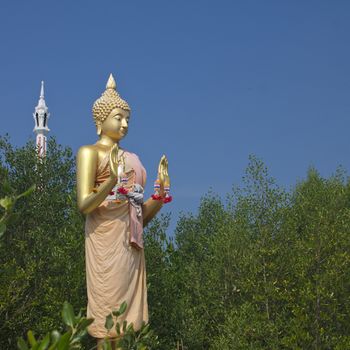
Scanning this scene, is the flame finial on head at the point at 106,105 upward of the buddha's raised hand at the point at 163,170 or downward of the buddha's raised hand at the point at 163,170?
upward

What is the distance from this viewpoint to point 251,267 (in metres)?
13.3

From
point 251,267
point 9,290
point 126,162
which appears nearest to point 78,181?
point 126,162

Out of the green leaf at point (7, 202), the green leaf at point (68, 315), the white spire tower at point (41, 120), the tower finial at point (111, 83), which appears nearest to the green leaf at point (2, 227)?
the green leaf at point (7, 202)

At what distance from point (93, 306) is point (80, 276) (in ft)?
20.3

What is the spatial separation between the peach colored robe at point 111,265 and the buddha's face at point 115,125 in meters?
0.38

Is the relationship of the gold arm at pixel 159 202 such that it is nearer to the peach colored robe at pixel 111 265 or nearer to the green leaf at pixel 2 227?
the peach colored robe at pixel 111 265

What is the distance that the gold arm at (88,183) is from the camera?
18.2ft

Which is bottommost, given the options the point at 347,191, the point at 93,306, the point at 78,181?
the point at 93,306

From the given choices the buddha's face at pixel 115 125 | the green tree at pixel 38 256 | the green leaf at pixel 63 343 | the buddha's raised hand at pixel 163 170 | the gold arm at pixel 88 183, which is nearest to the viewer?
the green leaf at pixel 63 343

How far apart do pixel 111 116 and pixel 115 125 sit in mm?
99

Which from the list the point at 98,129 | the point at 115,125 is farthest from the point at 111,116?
the point at 98,129

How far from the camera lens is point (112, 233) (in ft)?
19.2

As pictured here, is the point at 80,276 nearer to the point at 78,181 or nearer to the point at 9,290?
the point at 9,290

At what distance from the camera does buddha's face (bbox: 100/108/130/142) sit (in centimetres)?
622
